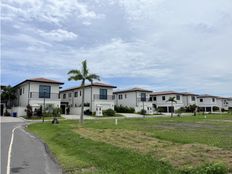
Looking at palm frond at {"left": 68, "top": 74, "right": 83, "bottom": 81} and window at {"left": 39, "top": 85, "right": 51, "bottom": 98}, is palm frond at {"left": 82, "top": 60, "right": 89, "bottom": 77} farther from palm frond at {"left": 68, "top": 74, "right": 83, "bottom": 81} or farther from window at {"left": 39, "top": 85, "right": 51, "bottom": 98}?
window at {"left": 39, "top": 85, "right": 51, "bottom": 98}

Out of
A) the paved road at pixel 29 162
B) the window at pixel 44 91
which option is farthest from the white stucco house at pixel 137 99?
the paved road at pixel 29 162

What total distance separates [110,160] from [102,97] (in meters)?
55.0

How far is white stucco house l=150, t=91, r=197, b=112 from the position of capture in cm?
8962

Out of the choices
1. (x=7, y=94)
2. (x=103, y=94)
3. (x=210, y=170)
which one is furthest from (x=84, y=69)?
(x=7, y=94)

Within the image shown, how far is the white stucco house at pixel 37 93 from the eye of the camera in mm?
57406

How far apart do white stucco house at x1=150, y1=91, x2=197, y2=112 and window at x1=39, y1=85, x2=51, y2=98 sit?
39.6m

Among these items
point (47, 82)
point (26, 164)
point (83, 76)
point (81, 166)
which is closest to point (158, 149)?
point (81, 166)

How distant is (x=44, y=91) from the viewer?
59656mm

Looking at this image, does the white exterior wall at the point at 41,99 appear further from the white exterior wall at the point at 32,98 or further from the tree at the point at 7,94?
the tree at the point at 7,94

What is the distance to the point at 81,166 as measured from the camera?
1112 centimetres

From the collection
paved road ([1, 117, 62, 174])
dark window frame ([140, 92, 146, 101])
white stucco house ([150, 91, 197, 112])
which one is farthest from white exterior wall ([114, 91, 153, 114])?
paved road ([1, 117, 62, 174])

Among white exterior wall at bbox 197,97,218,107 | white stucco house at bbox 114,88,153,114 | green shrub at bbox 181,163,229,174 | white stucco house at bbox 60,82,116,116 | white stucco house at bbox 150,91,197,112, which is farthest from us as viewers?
white exterior wall at bbox 197,97,218,107

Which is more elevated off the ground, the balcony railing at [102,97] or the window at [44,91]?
the window at [44,91]

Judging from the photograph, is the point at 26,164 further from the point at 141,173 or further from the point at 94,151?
the point at 141,173
